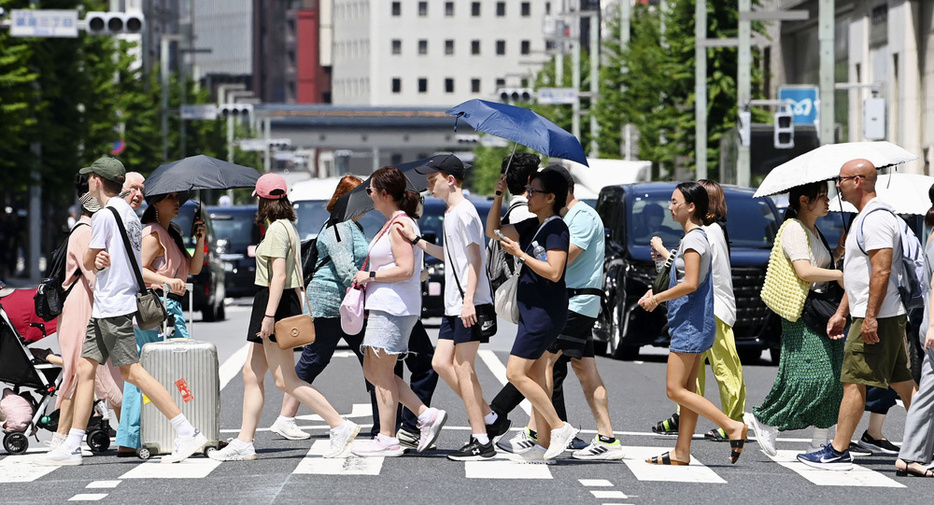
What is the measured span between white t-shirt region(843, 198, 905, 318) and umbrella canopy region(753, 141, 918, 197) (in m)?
0.34

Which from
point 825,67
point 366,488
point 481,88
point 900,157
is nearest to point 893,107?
point 825,67

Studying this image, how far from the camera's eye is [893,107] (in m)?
42.1

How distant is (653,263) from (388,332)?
8512 millimetres

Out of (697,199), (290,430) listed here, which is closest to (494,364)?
(290,430)

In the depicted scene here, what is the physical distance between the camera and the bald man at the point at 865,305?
9.91 meters

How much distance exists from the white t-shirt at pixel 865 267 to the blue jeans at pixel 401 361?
2.59 m

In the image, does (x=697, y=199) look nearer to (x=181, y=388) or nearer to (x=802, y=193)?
(x=802, y=193)

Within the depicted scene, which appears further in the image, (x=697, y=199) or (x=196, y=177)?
(x=196, y=177)

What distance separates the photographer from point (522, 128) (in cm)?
1049

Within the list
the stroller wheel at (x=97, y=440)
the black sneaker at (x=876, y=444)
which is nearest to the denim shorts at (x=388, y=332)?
the stroller wheel at (x=97, y=440)

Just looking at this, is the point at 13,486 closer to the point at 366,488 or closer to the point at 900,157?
the point at 366,488

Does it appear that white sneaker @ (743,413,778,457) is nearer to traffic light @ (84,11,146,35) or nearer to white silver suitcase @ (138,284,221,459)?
white silver suitcase @ (138,284,221,459)

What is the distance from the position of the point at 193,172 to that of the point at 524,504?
3.25 m

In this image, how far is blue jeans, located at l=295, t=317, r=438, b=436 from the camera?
11.3 metres
